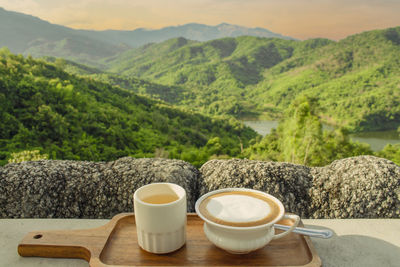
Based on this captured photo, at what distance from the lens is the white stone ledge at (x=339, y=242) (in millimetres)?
1091

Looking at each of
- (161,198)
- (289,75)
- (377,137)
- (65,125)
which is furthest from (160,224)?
(289,75)

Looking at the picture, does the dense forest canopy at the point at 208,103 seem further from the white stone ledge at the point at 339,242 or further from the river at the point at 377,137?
the white stone ledge at the point at 339,242

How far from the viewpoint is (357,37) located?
93188mm

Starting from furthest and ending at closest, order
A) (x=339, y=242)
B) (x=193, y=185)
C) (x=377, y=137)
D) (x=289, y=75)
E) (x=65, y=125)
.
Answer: (x=289, y=75)
(x=377, y=137)
(x=65, y=125)
(x=193, y=185)
(x=339, y=242)

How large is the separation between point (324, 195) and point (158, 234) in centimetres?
130

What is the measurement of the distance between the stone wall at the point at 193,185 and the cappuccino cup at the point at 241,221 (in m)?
0.77

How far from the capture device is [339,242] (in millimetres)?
1208

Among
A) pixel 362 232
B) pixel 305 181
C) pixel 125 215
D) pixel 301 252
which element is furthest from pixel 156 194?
pixel 305 181

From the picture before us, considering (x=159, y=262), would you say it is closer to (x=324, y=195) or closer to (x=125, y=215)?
(x=125, y=215)

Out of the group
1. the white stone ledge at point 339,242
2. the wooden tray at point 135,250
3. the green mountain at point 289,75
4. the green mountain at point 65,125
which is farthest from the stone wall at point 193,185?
the green mountain at point 289,75

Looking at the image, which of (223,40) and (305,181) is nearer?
(305,181)

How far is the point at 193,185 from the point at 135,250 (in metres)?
0.87

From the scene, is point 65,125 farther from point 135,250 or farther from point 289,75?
point 289,75

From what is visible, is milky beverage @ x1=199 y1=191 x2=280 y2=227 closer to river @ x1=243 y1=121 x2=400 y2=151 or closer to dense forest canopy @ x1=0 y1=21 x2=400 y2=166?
dense forest canopy @ x1=0 y1=21 x2=400 y2=166
